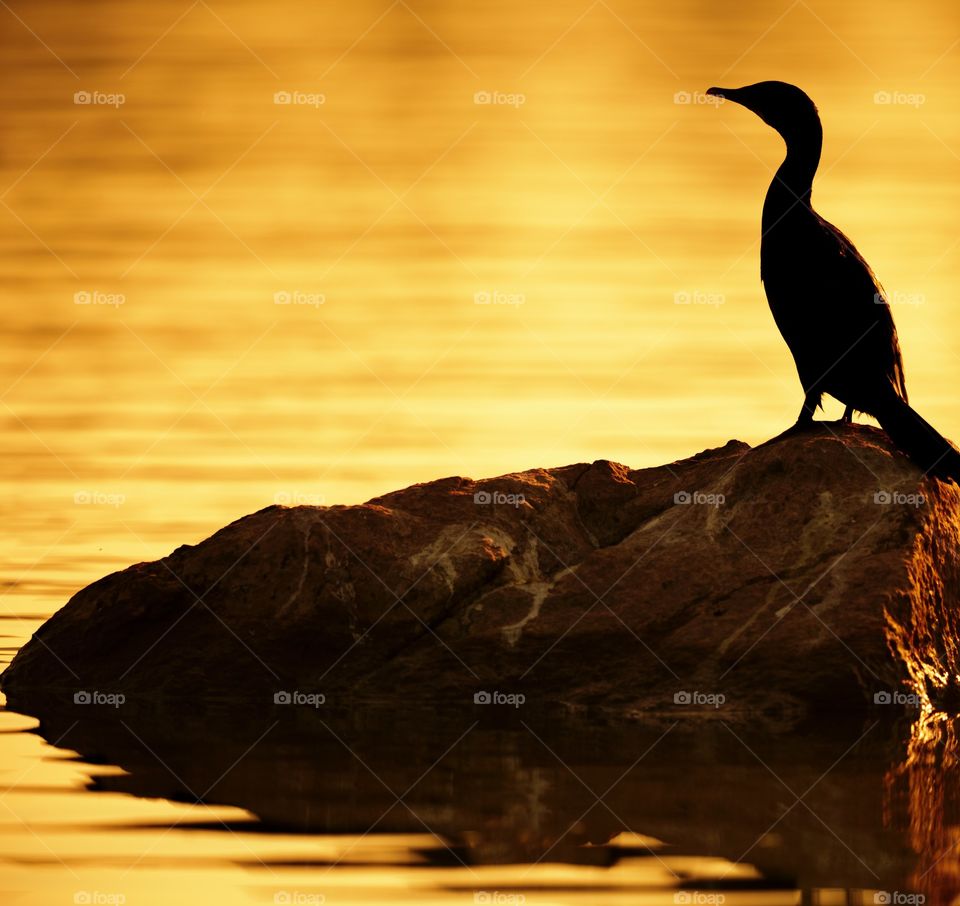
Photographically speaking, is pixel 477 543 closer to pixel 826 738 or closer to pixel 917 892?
pixel 826 738

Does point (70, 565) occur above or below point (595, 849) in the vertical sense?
above

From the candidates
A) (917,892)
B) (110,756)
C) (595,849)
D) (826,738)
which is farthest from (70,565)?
(917,892)

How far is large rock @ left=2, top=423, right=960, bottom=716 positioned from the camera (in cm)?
A: 918

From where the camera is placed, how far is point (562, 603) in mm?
9531

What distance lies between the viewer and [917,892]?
5598mm

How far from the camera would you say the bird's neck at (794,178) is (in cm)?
1088

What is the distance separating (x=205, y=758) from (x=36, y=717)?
159 centimetres

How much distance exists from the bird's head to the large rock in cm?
211

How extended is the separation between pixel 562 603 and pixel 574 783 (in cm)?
234
